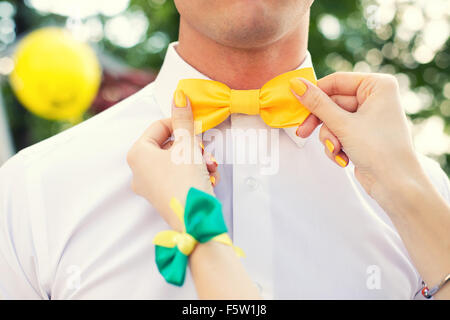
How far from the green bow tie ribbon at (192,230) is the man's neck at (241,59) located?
44cm

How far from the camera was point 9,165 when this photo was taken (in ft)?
4.19

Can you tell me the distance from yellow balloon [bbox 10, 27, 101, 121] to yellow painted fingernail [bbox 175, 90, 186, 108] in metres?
1.85

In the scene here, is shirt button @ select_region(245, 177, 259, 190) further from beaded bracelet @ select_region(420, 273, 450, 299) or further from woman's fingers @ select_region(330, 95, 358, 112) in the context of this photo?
beaded bracelet @ select_region(420, 273, 450, 299)

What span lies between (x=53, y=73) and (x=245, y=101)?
1.94 meters

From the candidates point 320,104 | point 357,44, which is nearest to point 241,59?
point 320,104

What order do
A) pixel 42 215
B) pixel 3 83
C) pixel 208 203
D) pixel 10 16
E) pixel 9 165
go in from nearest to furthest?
1. pixel 208 203
2. pixel 42 215
3. pixel 9 165
4. pixel 10 16
5. pixel 3 83

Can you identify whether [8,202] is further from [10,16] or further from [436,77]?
[436,77]

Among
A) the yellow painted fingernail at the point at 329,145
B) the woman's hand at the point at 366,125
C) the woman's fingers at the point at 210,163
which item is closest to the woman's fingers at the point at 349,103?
the woman's hand at the point at 366,125

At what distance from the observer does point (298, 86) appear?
115cm

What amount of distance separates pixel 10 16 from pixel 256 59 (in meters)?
3.21

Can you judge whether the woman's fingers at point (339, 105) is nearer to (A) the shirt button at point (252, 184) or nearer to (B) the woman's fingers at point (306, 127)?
(B) the woman's fingers at point (306, 127)

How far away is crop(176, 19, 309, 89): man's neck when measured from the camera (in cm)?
126

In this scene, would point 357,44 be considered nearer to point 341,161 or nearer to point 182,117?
point 341,161
